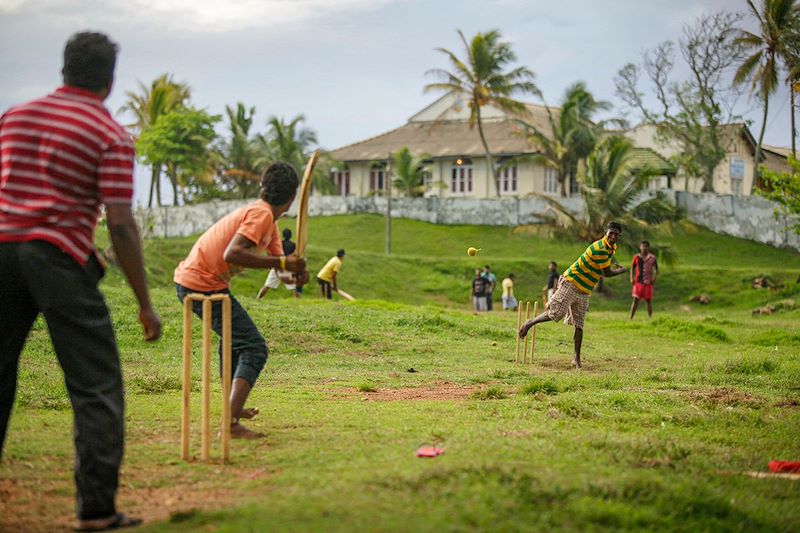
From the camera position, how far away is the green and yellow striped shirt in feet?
47.1

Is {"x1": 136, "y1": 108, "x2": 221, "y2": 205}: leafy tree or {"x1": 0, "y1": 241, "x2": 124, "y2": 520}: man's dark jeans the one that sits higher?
{"x1": 136, "y1": 108, "x2": 221, "y2": 205}: leafy tree

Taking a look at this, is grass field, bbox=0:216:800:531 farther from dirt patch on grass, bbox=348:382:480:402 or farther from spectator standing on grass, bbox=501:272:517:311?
spectator standing on grass, bbox=501:272:517:311

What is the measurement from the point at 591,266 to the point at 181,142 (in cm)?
4605

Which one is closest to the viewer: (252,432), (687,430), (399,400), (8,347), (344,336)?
(8,347)

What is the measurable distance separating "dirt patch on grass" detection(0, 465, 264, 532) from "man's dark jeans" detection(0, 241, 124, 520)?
308 millimetres

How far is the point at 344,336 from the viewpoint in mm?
16797

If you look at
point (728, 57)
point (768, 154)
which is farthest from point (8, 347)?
point (768, 154)

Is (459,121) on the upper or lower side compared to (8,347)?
upper

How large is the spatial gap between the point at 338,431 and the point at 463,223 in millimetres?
43447

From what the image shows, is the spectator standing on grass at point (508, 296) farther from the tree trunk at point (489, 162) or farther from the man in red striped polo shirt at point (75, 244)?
the man in red striped polo shirt at point (75, 244)

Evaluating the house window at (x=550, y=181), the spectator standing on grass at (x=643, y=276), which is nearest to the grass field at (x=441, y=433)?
the spectator standing on grass at (x=643, y=276)

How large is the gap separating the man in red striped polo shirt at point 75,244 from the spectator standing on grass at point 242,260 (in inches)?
66.3

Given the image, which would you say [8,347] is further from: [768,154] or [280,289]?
[768,154]

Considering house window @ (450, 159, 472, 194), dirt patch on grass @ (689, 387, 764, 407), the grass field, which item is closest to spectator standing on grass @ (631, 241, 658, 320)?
the grass field
